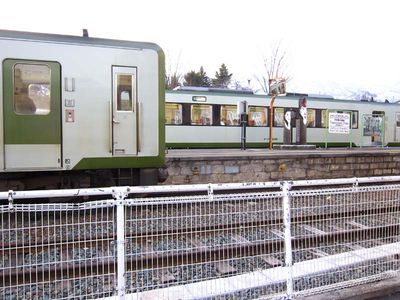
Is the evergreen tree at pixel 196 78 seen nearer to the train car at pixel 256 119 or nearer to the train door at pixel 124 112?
the train car at pixel 256 119

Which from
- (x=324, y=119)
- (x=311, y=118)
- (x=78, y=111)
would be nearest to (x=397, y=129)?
(x=324, y=119)

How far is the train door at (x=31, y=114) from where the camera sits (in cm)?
776

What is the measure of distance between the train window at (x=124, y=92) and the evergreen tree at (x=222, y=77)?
171 ft

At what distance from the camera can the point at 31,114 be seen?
7.91 m

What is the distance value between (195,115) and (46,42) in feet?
37.6

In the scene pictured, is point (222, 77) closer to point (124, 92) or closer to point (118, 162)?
point (124, 92)

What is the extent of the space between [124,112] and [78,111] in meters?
0.87

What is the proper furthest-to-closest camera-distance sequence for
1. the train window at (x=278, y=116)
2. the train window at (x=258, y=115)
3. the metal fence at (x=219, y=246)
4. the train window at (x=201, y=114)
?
the train window at (x=278, y=116), the train window at (x=258, y=115), the train window at (x=201, y=114), the metal fence at (x=219, y=246)

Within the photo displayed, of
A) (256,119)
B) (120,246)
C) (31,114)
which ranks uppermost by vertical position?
(256,119)

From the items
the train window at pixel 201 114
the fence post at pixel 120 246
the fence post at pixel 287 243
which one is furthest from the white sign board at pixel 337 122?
the fence post at pixel 120 246

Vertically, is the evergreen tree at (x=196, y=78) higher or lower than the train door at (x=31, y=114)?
higher

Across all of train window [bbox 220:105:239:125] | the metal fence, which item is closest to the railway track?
the metal fence

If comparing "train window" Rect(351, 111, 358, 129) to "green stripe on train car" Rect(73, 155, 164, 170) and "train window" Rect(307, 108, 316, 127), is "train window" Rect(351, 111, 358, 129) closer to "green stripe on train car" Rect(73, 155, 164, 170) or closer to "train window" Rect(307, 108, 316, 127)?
"train window" Rect(307, 108, 316, 127)

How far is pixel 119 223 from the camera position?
3543mm
